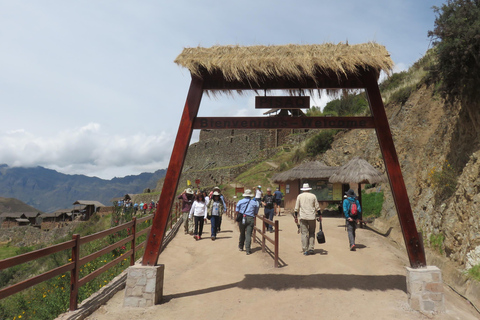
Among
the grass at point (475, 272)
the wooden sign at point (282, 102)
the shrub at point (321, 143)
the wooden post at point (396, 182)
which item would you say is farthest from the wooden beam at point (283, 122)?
the shrub at point (321, 143)

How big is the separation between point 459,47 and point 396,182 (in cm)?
599

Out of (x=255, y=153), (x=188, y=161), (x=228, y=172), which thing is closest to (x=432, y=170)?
(x=228, y=172)

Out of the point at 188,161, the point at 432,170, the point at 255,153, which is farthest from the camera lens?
the point at 188,161

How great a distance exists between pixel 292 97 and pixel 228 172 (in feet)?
117

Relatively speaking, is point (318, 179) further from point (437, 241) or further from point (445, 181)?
point (437, 241)

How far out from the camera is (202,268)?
7.33m

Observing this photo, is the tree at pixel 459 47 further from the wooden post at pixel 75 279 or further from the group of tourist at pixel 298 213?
the wooden post at pixel 75 279

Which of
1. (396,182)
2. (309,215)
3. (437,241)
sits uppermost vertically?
A: (396,182)

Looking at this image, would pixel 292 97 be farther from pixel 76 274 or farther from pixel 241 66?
pixel 76 274

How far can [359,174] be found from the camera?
13281 mm

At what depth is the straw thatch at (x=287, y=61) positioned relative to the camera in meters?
4.97

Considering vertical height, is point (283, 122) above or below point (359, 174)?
above

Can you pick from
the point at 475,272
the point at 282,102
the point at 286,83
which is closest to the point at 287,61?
the point at 286,83

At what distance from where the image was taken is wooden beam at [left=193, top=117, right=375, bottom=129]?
522cm
